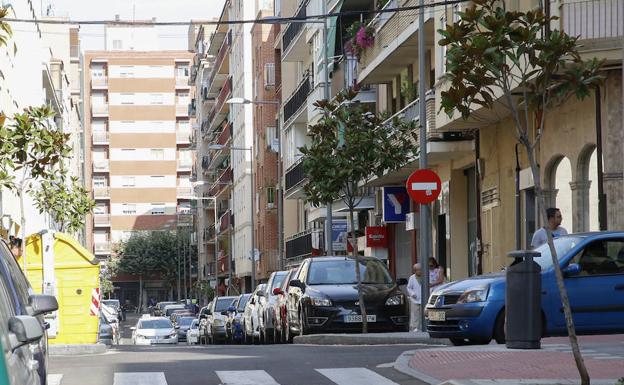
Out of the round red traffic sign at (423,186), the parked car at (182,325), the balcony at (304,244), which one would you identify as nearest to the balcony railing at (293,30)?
the balcony at (304,244)

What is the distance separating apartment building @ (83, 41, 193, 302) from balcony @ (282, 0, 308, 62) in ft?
275

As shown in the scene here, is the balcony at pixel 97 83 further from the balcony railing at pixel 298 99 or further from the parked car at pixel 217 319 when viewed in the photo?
the parked car at pixel 217 319

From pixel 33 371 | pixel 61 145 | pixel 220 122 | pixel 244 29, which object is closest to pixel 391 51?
pixel 61 145

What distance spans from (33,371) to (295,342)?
60.2 feet

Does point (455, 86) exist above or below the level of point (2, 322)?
above

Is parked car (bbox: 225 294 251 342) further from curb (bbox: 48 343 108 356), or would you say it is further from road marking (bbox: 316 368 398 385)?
road marking (bbox: 316 368 398 385)

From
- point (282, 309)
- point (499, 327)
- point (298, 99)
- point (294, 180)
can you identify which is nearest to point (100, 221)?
point (298, 99)

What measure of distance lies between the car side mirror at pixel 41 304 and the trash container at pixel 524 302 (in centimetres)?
736

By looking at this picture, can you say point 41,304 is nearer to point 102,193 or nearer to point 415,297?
point 415,297

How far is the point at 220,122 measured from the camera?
11131 centimetres

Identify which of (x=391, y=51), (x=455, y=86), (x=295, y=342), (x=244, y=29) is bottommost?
(x=295, y=342)

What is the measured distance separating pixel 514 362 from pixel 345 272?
12055 mm

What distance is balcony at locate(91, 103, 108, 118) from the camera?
6112 inches

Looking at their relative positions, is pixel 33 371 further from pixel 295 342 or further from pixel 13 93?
pixel 13 93
